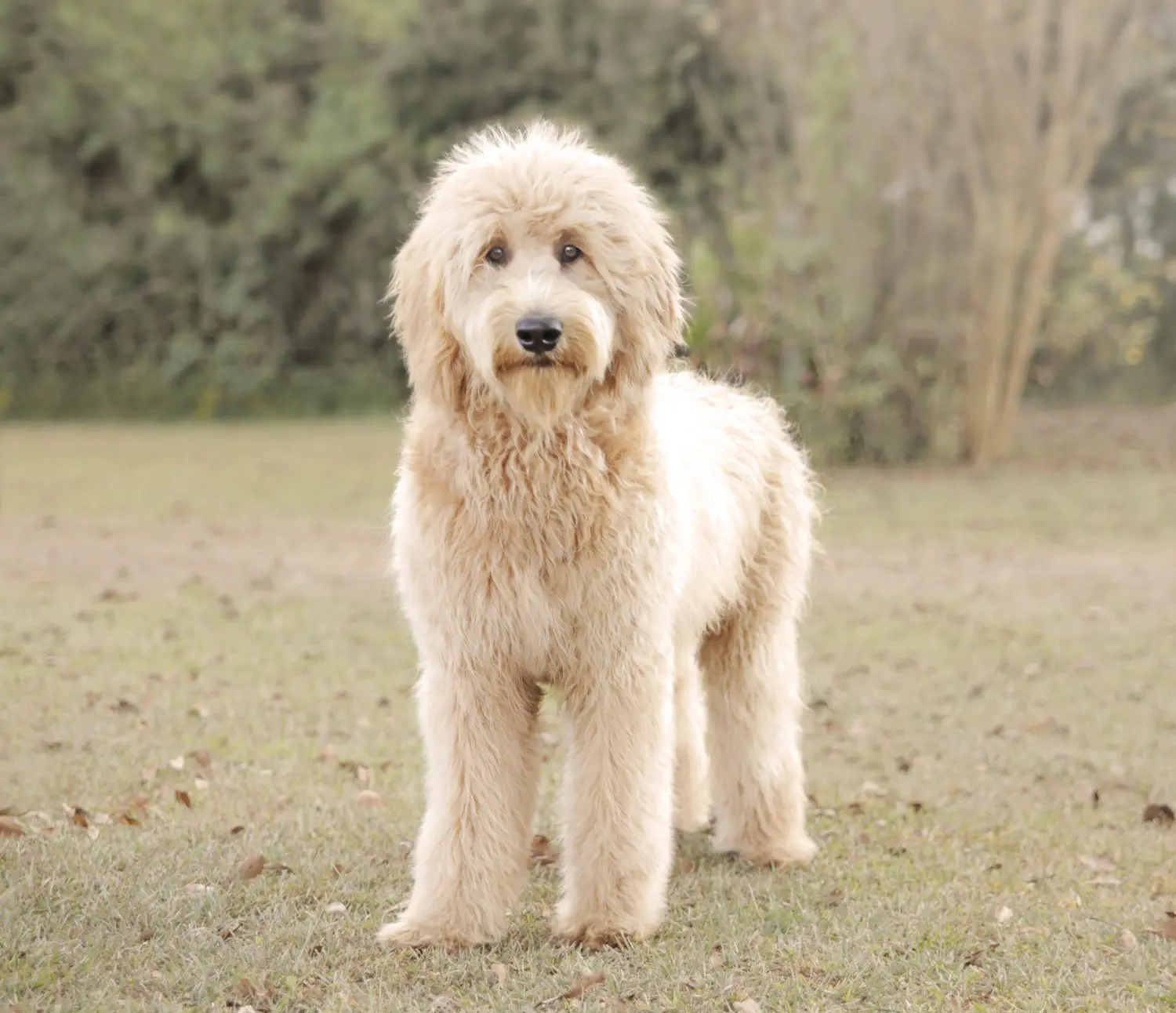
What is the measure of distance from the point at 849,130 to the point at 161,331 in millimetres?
13687

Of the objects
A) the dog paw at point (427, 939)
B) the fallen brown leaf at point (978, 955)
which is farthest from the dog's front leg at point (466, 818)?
the fallen brown leaf at point (978, 955)

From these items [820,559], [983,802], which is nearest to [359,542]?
[820,559]

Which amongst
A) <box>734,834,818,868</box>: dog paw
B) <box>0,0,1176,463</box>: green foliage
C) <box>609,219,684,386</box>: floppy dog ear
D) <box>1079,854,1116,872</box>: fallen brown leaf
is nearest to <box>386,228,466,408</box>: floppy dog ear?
<box>609,219,684,386</box>: floppy dog ear

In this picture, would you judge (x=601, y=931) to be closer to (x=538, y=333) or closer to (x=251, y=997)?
(x=251, y=997)

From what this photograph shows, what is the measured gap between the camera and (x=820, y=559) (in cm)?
1190

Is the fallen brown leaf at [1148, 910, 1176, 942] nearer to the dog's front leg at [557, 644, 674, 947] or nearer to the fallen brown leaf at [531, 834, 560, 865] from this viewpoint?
the dog's front leg at [557, 644, 674, 947]

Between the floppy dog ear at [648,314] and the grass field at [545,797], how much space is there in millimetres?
1581

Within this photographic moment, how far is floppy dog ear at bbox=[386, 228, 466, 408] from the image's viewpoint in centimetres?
410

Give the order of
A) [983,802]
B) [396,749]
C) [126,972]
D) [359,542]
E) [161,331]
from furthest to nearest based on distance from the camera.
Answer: [161,331], [359,542], [396,749], [983,802], [126,972]

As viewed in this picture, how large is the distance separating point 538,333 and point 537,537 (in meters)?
0.60

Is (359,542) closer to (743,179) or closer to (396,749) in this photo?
(396,749)

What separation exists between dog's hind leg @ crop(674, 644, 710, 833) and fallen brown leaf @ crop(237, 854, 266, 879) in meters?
1.37

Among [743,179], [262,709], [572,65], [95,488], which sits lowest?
[95,488]

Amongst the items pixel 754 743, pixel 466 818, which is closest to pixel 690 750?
pixel 754 743
